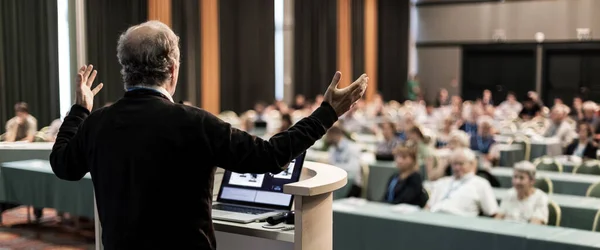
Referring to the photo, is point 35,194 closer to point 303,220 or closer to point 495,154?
point 303,220

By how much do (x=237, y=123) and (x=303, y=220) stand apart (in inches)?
389

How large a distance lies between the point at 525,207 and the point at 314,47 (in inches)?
387

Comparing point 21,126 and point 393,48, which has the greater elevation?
point 393,48

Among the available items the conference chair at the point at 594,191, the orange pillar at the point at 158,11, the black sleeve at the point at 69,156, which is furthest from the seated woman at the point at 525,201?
the black sleeve at the point at 69,156

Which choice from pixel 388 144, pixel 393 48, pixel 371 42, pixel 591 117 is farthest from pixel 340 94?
pixel 393 48

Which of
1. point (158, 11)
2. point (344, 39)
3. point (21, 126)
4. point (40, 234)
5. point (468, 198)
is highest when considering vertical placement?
point (344, 39)

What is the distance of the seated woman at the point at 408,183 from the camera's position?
527cm

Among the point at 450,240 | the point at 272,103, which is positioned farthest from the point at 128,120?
the point at 272,103

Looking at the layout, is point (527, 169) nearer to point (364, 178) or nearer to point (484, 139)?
point (364, 178)

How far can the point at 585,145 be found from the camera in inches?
330

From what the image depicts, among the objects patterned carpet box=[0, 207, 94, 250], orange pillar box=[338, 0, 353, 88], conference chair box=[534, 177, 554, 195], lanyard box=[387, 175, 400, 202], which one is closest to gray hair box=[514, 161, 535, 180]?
conference chair box=[534, 177, 554, 195]

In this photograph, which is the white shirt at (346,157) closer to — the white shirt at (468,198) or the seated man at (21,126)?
the white shirt at (468,198)

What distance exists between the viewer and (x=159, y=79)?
182 cm

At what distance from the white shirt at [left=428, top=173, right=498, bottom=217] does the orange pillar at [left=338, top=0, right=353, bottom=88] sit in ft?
36.3
